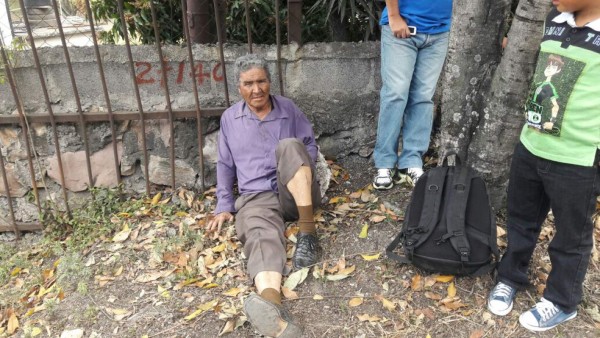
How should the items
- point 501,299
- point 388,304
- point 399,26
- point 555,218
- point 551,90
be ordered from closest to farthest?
point 551,90 < point 555,218 < point 501,299 < point 388,304 < point 399,26

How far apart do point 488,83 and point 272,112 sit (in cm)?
130

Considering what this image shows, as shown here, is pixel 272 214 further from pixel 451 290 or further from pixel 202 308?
pixel 451 290

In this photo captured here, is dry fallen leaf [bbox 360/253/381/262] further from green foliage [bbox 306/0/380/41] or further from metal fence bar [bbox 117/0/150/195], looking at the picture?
green foliage [bbox 306/0/380/41]

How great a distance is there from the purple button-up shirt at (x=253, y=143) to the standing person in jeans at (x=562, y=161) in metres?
1.40

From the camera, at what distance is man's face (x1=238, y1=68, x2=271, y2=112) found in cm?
308

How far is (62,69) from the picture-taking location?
355cm

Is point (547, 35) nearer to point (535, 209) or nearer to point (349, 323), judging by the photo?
point (535, 209)

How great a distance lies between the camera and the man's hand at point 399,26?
3035 millimetres

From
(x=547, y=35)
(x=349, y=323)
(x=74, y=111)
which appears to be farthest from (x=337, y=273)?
(x=74, y=111)

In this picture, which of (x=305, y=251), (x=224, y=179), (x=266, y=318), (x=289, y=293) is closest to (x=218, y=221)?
(x=224, y=179)

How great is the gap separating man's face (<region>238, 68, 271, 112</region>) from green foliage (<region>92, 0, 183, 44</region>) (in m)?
1.57

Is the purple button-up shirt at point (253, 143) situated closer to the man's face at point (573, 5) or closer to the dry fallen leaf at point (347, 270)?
the dry fallen leaf at point (347, 270)

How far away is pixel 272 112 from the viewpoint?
126 inches

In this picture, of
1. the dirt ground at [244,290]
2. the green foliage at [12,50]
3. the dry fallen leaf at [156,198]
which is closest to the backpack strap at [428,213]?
the dirt ground at [244,290]
